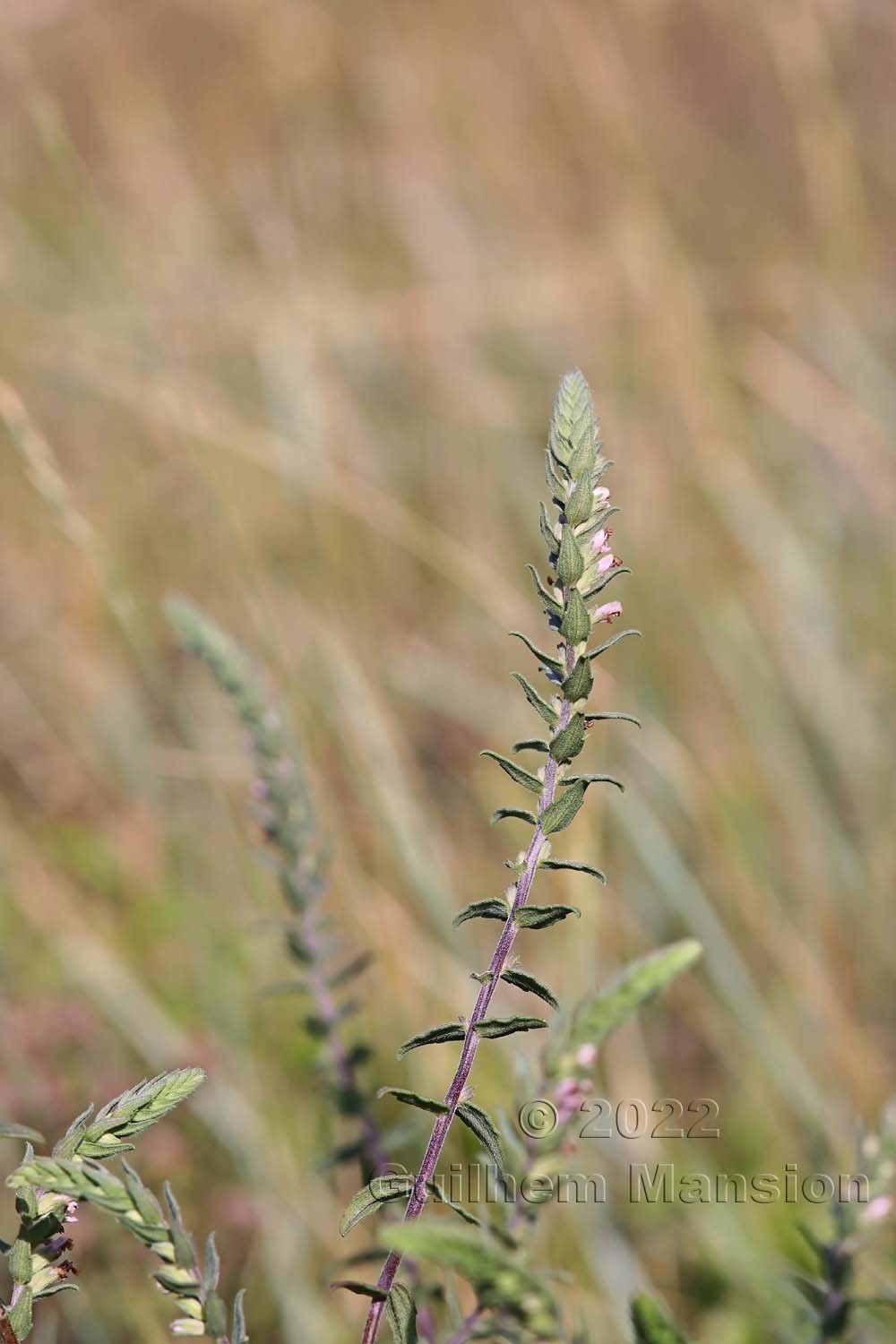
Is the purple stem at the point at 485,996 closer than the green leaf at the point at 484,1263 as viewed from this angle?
No

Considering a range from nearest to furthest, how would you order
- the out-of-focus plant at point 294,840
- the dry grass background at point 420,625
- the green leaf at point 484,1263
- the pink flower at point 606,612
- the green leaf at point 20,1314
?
1. the green leaf at point 484,1263
2. the green leaf at point 20,1314
3. the pink flower at point 606,612
4. the out-of-focus plant at point 294,840
5. the dry grass background at point 420,625

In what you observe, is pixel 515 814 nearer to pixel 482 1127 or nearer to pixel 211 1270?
pixel 482 1127

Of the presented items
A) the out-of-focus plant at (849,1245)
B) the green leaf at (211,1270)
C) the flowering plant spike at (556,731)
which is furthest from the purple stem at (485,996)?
the out-of-focus plant at (849,1245)

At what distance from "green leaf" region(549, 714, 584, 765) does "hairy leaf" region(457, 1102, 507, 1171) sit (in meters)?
0.23

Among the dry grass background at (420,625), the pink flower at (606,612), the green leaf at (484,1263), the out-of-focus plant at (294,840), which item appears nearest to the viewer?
the green leaf at (484,1263)

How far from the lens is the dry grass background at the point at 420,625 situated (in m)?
2.08

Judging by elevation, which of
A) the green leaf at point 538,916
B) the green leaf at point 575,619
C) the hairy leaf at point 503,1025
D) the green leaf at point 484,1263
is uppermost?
the green leaf at point 575,619

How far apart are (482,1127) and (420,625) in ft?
10.0

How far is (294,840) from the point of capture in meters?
1.35

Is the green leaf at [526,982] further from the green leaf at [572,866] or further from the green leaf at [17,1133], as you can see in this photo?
the green leaf at [17,1133]

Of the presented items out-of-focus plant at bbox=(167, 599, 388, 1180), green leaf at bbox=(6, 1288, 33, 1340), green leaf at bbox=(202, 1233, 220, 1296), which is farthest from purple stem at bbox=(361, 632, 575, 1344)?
out-of-focus plant at bbox=(167, 599, 388, 1180)

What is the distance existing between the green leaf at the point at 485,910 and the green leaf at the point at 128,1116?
19cm

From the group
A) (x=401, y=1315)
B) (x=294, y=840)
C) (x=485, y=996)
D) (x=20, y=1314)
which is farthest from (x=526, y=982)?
(x=294, y=840)

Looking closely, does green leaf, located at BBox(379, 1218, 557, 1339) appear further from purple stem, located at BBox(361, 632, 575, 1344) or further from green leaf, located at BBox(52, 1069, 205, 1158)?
green leaf, located at BBox(52, 1069, 205, 1158)
